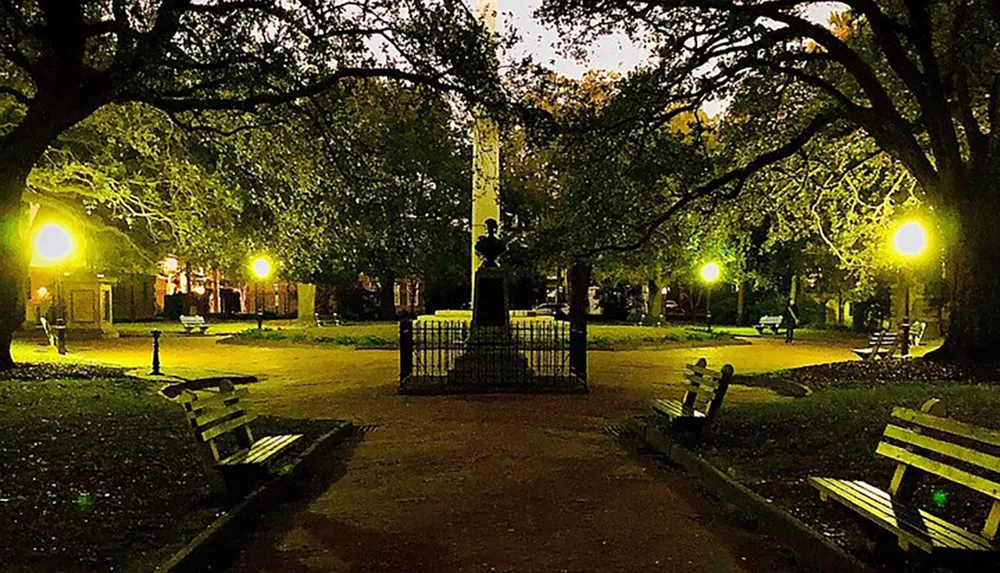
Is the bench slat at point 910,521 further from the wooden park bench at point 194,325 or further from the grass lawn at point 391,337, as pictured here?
the wooden park bench at point 194,325

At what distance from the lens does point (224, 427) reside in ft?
23.0

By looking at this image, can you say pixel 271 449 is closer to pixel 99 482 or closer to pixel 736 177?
pixel 99 482

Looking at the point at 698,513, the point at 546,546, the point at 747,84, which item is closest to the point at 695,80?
the point at 747,84

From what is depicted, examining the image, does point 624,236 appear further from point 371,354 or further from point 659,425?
point 371,354

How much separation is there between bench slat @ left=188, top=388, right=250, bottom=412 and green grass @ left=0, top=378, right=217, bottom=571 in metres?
0.49

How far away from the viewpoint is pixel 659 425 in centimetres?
1084

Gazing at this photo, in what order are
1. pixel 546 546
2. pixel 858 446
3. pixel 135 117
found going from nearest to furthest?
1. pixel 546 546
2. pixel 858 446
3. pixel 135 117

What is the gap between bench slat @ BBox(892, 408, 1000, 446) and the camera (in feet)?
15.2

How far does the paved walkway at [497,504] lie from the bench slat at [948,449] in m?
1.10

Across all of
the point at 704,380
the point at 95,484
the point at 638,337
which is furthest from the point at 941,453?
the point at 638,337

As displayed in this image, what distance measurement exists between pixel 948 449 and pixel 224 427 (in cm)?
514

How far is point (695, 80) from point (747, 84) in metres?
1.37

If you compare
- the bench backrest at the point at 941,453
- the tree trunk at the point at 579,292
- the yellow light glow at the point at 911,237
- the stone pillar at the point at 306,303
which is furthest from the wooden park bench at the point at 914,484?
the stone pillar at the point at 306,303

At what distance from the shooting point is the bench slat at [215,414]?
6.52 m
